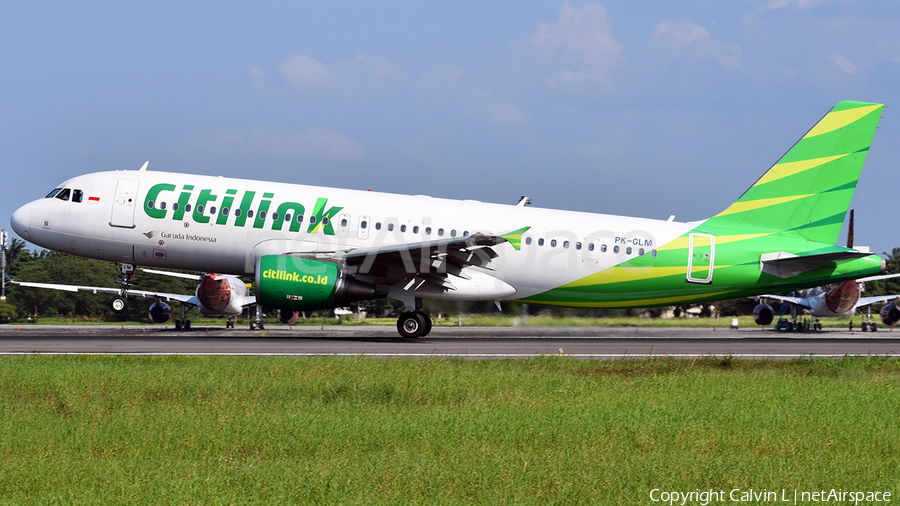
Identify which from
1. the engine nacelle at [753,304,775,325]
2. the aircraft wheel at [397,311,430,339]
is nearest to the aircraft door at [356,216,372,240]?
the aircraft wheel at [397,311,430,339]

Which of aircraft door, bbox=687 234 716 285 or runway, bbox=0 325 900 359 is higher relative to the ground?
aircraft door, bbox=687 234 716 285

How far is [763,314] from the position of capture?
151ft

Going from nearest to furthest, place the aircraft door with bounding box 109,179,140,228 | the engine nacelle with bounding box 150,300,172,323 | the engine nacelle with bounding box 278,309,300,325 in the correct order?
1. the aircraft door with bounding box 109,179,140,228
2. the engine nacelle with bounding box 150,300,172,323
3. the engine nacelle with bounding box 278,309,300,325

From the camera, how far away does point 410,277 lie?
2436 cm

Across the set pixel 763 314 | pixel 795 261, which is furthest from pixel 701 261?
pixel 763 314

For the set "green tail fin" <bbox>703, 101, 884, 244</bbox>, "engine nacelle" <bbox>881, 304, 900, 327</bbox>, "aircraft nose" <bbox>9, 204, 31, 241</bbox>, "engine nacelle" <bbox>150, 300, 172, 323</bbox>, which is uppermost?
"green tail fin" <bbox>703, 101, 884, 244</bbox>

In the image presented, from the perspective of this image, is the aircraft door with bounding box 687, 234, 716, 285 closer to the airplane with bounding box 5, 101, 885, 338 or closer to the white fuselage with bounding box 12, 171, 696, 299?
the airplane with bounding box 5, 101, 885, 338

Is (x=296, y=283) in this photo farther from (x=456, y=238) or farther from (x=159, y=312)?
(x=159, y=312)

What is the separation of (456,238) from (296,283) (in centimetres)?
490

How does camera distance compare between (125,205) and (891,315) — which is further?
(891,315)

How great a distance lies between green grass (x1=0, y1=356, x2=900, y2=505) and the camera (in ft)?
23.0

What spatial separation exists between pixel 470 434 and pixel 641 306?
1869cm

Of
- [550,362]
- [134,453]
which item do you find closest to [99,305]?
[550,362]

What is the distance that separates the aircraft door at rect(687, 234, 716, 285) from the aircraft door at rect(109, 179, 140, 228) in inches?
707
